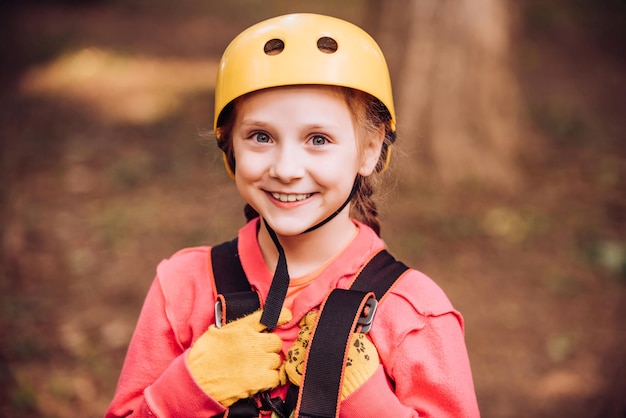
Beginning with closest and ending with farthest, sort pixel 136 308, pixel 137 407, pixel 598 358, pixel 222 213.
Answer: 1. pixel 137 407
2. pixel 598 358
3. pixel 136 308
4. pixel 222 213

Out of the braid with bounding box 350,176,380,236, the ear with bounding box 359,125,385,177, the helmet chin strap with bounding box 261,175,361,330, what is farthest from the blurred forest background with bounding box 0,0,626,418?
the helmet chin strap with bounding box 261,175,361,330

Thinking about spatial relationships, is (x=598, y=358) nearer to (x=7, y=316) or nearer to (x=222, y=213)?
(x=222, y=213)

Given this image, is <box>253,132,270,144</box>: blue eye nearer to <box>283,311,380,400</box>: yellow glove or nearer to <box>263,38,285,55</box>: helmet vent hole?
<box>263,38,285,55</box>: helmet vent hole

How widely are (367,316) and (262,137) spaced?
2.13ft

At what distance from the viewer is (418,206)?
689 centimetres

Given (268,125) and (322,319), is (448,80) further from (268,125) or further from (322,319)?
(322,319)

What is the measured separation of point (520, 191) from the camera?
7.29m

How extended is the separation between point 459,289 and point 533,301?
603 mm

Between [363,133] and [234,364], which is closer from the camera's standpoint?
[234,364]

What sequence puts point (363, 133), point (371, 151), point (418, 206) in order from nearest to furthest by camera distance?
1. point (363, 133)
2. point (371, 151)
3. point (418, 206)

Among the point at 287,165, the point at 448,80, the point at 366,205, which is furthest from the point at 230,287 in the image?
the point at 448,80

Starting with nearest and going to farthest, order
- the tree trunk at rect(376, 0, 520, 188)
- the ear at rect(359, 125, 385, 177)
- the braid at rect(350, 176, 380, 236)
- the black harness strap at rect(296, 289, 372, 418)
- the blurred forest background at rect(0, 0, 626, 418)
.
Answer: the black harness strap at rect(296, 289, 372, 418), the ear at rect(359, 125, 385, 177), the braid at rect(350, 176, 380, 236), the blurred forest background at rect(0, 0, 626, 418), the tree trunk at rect(376, 0, 520, 188)

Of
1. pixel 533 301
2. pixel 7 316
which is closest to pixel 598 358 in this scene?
pixel 533 301

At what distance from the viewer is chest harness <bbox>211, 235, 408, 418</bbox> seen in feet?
6.73
